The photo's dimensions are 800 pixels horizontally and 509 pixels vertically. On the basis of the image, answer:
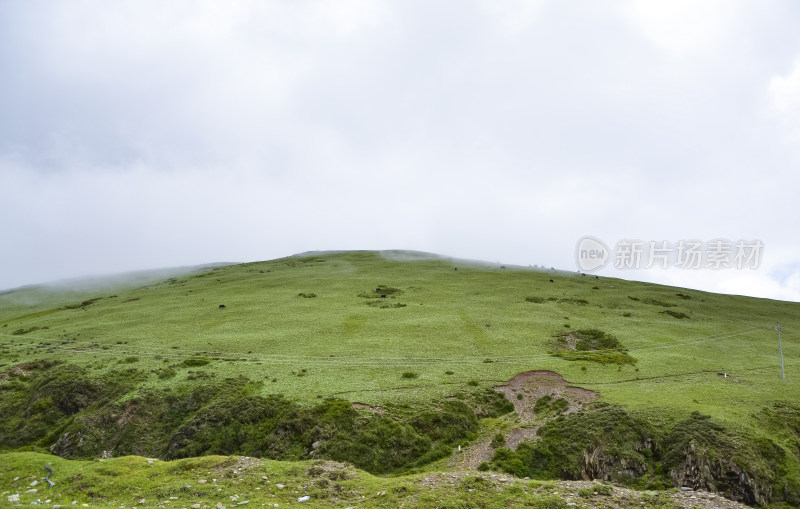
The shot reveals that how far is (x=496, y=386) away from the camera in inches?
1670

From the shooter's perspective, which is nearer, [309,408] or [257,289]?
[309,408]

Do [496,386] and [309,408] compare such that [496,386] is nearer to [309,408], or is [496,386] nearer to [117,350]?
[309,408]

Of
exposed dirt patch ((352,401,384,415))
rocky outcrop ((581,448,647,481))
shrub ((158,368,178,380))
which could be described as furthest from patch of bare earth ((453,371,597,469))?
shrub ((158,368,178,380))

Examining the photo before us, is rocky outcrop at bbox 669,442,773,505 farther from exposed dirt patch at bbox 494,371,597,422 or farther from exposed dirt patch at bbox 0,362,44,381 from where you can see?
exposed dirt patch at bbox 0,362,44,381

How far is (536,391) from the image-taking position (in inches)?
1626

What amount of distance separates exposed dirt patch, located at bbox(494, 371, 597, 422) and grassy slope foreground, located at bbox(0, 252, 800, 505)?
28 centimetres

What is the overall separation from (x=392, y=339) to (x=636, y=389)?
29.9m

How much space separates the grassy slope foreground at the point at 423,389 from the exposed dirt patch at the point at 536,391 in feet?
0.93

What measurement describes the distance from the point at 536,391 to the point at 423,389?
1142cm

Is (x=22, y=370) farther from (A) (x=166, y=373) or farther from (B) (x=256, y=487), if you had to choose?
(B) (x=256, y=487)

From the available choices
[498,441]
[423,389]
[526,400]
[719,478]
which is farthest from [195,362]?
[719,478]

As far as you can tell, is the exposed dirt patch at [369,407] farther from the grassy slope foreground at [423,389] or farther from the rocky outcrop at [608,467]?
the rocky outcrop at [608,467]

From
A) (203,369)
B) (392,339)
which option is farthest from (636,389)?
(203,369)

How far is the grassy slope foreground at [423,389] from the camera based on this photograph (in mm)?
29250
